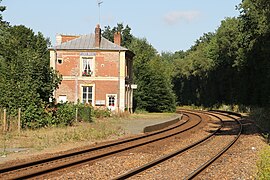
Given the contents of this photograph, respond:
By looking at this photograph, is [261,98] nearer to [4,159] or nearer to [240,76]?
[240,76]

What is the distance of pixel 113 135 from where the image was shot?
26016 mm

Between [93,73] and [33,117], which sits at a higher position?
[93,73]

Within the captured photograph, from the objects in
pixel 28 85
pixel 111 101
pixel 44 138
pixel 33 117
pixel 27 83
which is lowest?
pixel 44 138

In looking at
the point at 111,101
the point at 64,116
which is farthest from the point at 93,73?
the point at 64,116

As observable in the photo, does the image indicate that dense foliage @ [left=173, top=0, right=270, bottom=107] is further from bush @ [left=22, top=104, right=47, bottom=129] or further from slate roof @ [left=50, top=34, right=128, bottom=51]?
slate roof @ [left=50, top=34, right=128, bottom=51]

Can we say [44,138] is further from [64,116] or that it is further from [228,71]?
[228,71]

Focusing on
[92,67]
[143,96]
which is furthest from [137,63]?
[92,67]

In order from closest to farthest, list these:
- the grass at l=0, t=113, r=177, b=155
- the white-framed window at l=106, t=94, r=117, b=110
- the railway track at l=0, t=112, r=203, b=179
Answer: the railway track at l=0, t=112, r=203, b=179 < the grass at l=0, t=113, r=177, b=155 < the white-framed window at l=106, t=94, r=117, b=110

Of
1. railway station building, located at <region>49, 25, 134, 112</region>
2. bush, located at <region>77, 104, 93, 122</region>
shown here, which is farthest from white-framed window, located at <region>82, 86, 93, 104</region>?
bush, located at <region>77, 104, 93, 122</region>

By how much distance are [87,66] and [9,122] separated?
2518 centimetres

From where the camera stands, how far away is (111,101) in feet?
160

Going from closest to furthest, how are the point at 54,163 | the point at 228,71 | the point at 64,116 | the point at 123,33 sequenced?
the point at 54,163 < the point at 64,116 < the point at 228,71 < the point at 123,33

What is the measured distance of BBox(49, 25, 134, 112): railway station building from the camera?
4875 cm

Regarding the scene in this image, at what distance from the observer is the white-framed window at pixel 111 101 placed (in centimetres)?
Result: 4853
